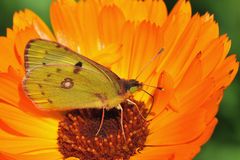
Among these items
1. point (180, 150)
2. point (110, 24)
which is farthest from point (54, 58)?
point (180, 150)

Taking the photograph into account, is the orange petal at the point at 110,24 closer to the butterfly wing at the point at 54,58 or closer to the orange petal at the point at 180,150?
the butterfly wing at the point at 54,58

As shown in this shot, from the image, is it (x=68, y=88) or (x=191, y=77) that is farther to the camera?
(x=68, y=88)

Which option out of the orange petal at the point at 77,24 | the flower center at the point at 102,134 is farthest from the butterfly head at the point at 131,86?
the orange petal at the point at 77,24

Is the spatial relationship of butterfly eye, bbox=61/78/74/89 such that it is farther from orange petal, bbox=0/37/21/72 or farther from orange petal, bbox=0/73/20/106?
orange petal, bbox=0/37/21/72

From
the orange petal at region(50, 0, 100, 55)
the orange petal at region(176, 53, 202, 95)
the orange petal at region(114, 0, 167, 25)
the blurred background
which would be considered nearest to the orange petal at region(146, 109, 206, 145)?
the orange petal at region(176, 53, 202, 95)

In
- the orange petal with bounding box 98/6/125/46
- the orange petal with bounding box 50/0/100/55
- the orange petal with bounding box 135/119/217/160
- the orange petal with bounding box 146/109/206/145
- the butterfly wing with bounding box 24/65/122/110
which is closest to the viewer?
the orange petal with bounding box 135/119/217/160

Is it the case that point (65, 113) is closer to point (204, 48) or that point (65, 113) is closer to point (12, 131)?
point (12, 131)

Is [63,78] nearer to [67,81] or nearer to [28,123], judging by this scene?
[67,81]
